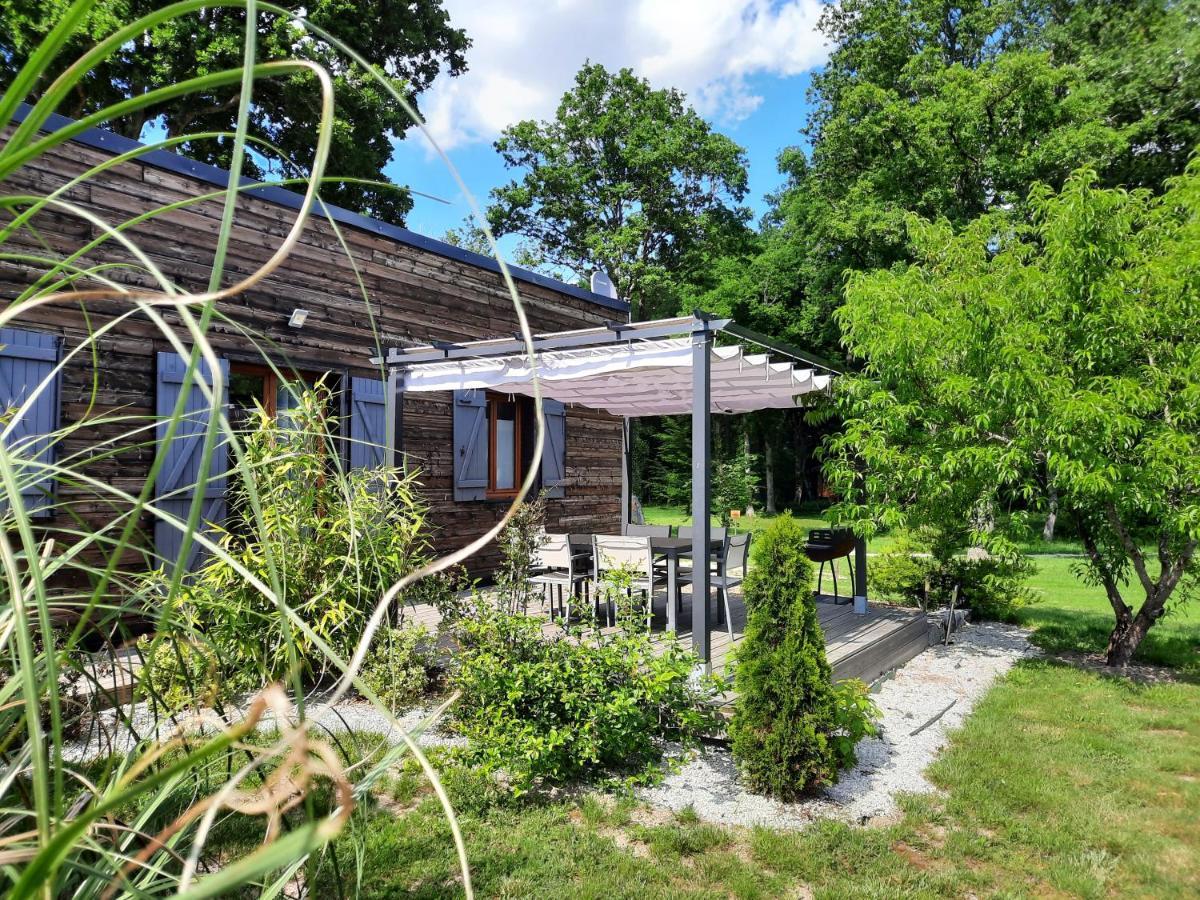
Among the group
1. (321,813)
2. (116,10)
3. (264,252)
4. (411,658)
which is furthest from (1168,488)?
(116,10)

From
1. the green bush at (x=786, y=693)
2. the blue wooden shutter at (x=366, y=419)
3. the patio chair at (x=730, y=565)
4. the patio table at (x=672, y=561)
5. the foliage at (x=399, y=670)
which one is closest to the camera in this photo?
the green bush at (x=786, y=693)

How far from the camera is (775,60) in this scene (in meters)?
25.5

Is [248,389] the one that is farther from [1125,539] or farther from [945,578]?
[1125,539]

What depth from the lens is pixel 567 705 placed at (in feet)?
11.7

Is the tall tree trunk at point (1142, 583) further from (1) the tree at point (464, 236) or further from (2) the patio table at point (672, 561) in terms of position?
(1) the tree at point (464, 236)

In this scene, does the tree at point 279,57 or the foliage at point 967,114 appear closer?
the tree at point 279,57

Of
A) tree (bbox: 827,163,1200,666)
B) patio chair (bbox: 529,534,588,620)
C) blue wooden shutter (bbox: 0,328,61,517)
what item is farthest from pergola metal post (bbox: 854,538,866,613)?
blue wooden shutter (bbox: 0,328,61,517)

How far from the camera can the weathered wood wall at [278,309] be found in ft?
17.5

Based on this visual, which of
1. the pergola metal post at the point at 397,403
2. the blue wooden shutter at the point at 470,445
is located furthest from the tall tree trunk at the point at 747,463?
the pergola metal post at the point at 397,403

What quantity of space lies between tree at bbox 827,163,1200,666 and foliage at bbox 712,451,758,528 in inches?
532

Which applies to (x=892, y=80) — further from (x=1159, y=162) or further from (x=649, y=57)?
(x=649, y=57)

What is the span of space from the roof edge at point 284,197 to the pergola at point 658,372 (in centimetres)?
81

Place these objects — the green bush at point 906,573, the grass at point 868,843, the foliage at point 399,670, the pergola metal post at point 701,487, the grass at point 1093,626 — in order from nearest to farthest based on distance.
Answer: the grass at point 868,843
the foliage at point 399,670
the pergola metal post at point 701,487
the grass at point 1093,626
the green bush at point 906,573

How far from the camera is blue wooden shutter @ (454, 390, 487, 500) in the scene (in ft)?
27.7
